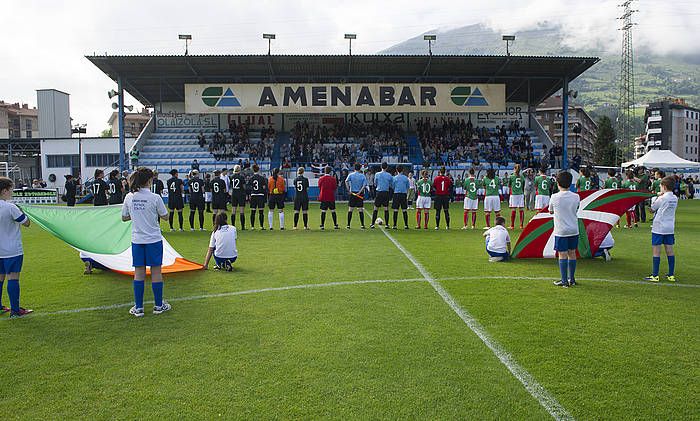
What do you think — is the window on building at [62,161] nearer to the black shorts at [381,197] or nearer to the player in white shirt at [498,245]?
the black shorts at [381,197]

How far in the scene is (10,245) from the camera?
22.4ft

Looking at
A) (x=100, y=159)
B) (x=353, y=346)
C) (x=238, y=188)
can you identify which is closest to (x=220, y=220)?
(x=353, y=346)

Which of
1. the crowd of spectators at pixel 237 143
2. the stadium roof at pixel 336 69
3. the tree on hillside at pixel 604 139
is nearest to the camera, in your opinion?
the stadium roof at pixel 336 69

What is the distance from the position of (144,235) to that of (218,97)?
29.1 metres

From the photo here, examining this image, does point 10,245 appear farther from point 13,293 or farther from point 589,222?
point 589,222

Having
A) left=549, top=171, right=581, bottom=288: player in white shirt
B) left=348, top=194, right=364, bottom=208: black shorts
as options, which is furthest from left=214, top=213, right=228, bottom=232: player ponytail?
left=348, top=194, right=364, bottom=208: black shorts

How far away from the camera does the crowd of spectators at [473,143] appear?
3619 centimetres

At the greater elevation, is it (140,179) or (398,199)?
(140,179)

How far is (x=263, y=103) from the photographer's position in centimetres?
3466

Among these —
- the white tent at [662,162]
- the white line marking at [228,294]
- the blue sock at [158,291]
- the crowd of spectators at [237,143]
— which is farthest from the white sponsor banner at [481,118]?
the blue sock at [158,291]

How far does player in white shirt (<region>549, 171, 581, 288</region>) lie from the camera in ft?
27.2

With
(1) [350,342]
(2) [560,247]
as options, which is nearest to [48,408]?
(1) [350,342]

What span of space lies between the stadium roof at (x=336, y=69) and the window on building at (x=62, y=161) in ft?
44.5

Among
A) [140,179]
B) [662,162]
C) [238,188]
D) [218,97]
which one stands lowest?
[238,188]
